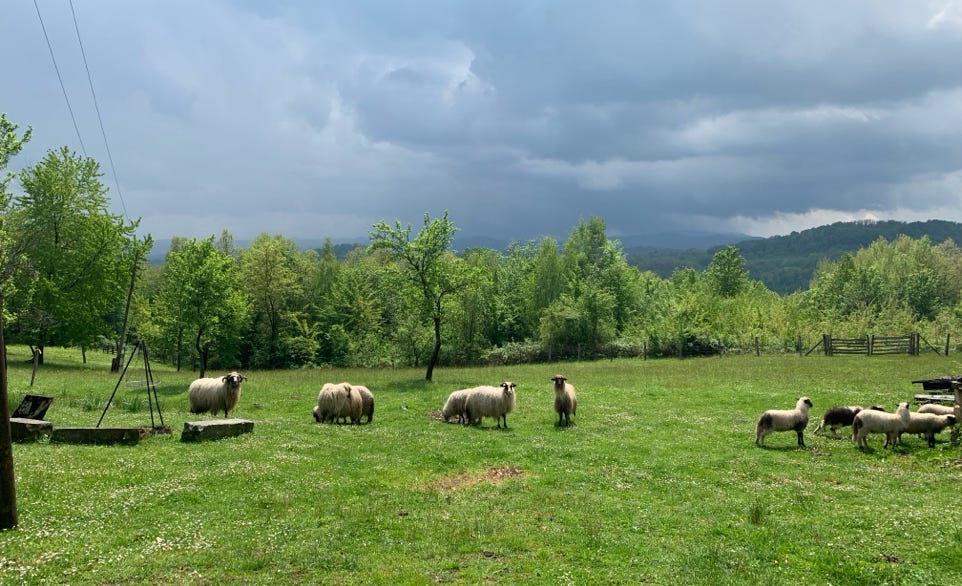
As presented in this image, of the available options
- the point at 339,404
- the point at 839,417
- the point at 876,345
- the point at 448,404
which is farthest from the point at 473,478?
the point at 876,345

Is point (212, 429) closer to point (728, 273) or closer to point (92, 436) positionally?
point (92, 436)

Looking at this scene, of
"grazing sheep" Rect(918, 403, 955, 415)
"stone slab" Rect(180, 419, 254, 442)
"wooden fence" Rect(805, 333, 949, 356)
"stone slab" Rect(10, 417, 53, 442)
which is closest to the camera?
"stone slab" Rect(10, 417, 53, 442)

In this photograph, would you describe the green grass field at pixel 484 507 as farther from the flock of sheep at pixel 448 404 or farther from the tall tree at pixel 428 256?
the tall tree at pixel 428 256

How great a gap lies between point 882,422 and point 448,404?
16.5 m

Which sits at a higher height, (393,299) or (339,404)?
(393,299)

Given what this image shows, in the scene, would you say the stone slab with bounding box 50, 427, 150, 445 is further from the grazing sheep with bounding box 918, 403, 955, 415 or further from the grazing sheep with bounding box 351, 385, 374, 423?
the grazing sheep with bounding box 918, 403, 955, 415

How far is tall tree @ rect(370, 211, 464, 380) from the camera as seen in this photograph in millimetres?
43750

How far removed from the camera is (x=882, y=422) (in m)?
19.5

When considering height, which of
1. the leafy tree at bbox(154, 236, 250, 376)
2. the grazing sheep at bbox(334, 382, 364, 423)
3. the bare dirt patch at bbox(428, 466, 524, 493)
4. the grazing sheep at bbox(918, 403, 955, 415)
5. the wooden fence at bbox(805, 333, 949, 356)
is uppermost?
the leafy tree at bbox(154, 236, 250, 376)

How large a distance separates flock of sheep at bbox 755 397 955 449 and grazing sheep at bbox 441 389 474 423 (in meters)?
11.8

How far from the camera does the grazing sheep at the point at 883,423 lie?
19.4 m

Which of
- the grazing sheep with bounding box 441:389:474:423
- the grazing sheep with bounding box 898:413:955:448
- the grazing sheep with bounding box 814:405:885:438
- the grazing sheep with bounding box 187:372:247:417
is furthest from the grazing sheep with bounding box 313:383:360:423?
the grazing sheep with bounding box 898:413:955:448

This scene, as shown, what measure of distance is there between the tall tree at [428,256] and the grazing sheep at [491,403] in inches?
706

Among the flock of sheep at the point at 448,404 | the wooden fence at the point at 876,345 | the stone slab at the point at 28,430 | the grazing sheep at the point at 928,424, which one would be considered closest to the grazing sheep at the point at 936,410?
the grazing sheep at the point at 928,424
